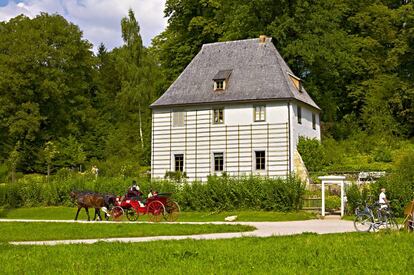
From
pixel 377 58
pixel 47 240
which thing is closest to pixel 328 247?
pixel 47 240

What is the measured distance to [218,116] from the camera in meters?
40.2

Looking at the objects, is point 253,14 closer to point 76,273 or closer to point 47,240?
point 47,240

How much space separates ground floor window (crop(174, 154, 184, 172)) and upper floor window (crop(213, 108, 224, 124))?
3.34 m

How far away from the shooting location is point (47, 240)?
55.5 feet

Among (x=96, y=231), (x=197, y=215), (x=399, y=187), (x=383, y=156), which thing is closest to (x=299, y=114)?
(x=383, y=156)

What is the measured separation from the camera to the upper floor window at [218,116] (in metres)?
40.2

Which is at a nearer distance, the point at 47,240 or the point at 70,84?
the point at 47,240

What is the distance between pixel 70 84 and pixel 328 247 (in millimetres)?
51651

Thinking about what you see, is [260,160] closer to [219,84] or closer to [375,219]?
[219,84]

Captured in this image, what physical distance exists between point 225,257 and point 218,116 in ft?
96.6

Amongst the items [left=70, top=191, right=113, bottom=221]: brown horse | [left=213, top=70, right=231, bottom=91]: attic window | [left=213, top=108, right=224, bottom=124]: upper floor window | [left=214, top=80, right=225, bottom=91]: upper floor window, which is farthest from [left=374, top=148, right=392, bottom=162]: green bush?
[left=70, top=191, right=113, bottom=221]: brown horse

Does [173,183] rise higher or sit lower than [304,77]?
lower

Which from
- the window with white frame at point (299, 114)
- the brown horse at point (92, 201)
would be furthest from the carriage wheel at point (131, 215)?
the window with white frame at point (299, 114)

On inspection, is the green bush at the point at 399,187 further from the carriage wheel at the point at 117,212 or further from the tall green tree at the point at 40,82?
the tall green tree at the point at 40,82
